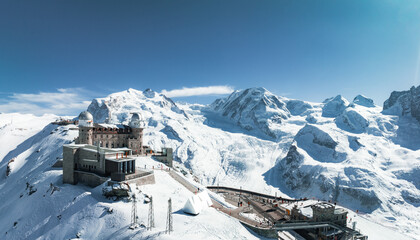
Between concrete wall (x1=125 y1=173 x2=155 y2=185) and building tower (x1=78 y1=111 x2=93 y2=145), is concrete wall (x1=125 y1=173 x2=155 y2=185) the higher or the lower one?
the lower one

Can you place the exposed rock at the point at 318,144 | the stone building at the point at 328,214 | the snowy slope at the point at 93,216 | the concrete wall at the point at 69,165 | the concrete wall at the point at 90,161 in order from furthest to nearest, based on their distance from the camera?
the exposed rock at the point at 318,144 < the concrete wall at the point at 69,165 < the concrete wall at the point at 90,161 < the stone building at the point at 328,214 < the snowy slope at the point at 93,216

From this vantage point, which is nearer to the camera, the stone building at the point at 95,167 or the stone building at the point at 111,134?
the stone building at the point at 95,167

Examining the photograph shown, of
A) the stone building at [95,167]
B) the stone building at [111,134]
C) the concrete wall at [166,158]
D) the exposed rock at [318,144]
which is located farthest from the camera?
the exposed rock at [318,144]

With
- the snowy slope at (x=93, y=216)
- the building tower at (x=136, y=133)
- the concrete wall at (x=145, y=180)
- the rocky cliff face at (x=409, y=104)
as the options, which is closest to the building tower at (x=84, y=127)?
the building tower at (x=136, y=133)


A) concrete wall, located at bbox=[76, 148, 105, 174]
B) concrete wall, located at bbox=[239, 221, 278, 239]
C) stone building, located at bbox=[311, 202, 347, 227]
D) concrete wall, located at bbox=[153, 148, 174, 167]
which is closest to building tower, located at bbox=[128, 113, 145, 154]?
concrete wall, located at bbox=[153, 148, 174, 167]

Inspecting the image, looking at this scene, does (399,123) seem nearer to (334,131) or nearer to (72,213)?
(334,131)

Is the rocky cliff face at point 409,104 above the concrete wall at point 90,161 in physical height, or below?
above

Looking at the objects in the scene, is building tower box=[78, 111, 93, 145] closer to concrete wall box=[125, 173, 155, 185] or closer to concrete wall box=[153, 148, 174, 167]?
concrete wall box=[153, 148, 174, 167]

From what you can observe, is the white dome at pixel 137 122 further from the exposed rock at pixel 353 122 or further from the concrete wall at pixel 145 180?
the exposed rock at pixel 353 122
